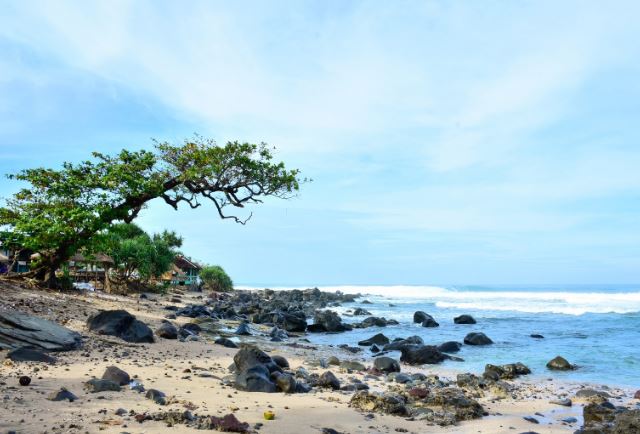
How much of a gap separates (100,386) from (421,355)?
10150 millimetres

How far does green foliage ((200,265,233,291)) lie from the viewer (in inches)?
2447

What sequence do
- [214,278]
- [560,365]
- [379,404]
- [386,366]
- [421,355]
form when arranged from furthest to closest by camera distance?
[214,278] < [421,355] < [560,365] < [386,366] < [379,404]

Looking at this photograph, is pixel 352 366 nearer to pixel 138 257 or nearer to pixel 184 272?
pixel 138 257

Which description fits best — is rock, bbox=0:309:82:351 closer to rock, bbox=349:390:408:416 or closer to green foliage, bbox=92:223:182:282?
rock, bbox=349:390:408:416

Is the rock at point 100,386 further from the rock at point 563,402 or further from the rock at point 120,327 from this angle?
the rock at point 563,402

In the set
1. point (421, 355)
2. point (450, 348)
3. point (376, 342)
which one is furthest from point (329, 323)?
point (421, 355)

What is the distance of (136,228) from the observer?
48188 millimetres

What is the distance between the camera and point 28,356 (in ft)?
25.6

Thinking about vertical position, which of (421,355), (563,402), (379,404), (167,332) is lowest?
(563,402)

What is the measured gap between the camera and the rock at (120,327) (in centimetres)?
1158

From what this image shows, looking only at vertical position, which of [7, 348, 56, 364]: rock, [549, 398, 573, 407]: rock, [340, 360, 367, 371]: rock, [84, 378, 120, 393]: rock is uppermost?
[7, 348, 56, 364]: rock

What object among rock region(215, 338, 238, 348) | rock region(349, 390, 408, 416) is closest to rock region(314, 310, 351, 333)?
rock region(215, 338, 238, 348)

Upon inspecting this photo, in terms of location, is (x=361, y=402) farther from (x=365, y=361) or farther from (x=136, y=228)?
(x=136, y=228)

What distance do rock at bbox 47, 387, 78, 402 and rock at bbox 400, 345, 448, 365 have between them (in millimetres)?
10570
